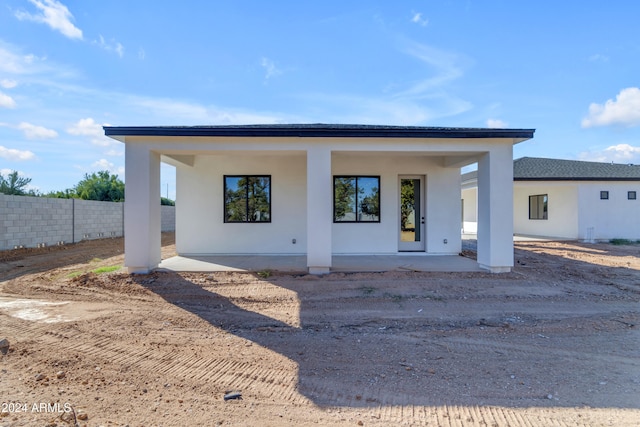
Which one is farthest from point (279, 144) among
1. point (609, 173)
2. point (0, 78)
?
point (609, 173)

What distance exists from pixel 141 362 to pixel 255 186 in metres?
7.84

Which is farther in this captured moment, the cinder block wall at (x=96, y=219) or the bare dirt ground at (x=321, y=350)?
the cinder block wall at (x=96, y=219)

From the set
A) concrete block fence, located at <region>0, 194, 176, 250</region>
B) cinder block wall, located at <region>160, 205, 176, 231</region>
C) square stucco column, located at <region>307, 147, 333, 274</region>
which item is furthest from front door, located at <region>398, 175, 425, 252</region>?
cinder block wall, located at <region>160, 205, 176, 231</region>

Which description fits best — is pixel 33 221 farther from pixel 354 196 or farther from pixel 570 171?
pixel 570 171

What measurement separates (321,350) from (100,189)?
30.9 meters

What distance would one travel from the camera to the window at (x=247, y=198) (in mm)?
11297

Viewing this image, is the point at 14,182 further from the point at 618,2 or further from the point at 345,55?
the point at 618,2

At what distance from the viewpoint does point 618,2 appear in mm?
10055

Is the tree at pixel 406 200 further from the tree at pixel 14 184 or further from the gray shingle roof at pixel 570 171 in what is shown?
the tree at pixel 14 184

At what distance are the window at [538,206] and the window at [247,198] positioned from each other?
15.5 m

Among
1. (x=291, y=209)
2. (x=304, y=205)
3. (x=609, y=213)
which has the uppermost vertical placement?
(x=304, y=205)

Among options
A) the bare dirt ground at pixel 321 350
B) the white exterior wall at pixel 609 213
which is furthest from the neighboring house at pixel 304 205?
the white exterior wall at pixel 609 213

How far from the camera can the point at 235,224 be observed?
11.2 meters

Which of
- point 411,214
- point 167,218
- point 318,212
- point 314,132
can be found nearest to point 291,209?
point 318,212
